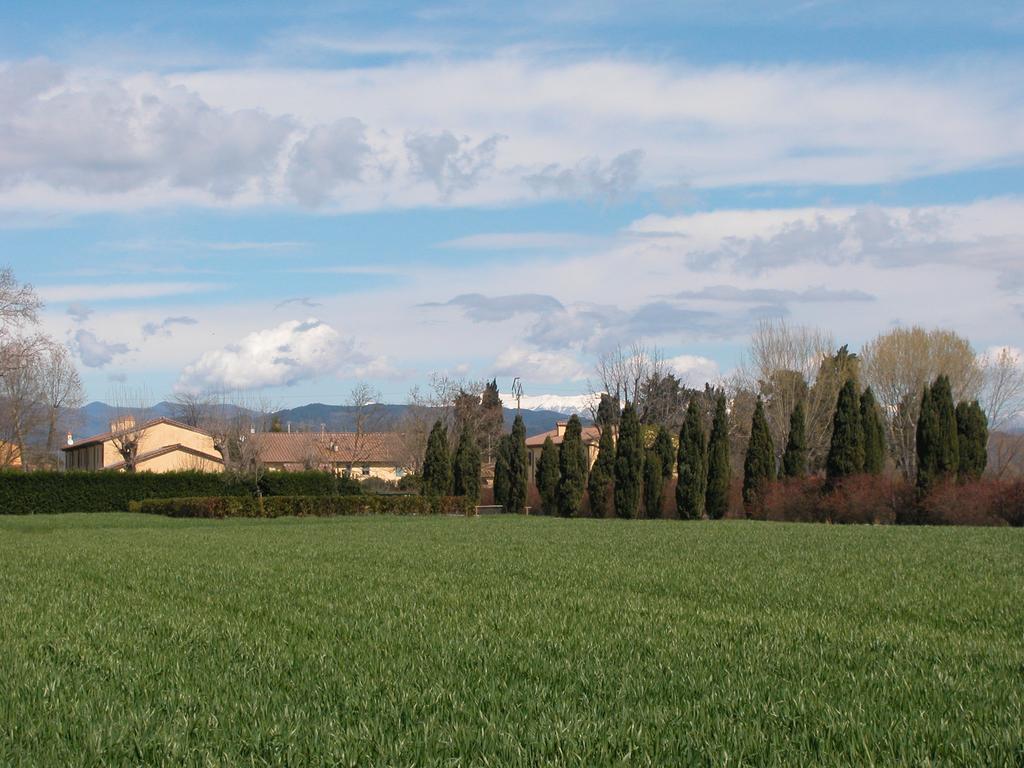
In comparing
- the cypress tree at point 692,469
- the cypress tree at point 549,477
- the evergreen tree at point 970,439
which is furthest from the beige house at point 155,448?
the evergreen tree at point 970,439

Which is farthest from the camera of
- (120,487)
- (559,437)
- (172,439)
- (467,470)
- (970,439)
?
(559,437)

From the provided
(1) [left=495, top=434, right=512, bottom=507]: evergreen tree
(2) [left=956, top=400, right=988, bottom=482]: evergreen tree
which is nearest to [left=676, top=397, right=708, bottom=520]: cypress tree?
(1) [left=495, top=434, right=512, bottom=507]: evergreen tree

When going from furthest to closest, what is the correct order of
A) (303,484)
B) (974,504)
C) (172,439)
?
(172,439)
(303,484)
(974,504)

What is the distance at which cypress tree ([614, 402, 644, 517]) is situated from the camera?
164 ft

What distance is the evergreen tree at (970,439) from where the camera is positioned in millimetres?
42000

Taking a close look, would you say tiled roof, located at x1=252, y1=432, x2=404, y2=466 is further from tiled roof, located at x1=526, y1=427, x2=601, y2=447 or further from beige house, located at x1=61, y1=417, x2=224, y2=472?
tiled roof, located at x1=526, y1=427, x2=601, y2=447

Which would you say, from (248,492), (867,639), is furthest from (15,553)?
(248,492)

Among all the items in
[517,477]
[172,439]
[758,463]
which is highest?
[172,439]

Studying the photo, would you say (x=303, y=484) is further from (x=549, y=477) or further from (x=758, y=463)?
(x=758, y=463)

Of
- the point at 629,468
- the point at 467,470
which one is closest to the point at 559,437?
the point at 467,470

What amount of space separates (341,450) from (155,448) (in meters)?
23.4

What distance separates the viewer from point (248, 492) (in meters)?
55.0

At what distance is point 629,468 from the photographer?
164 ft

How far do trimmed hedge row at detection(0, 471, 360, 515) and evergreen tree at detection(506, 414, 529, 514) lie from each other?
9363 mm
